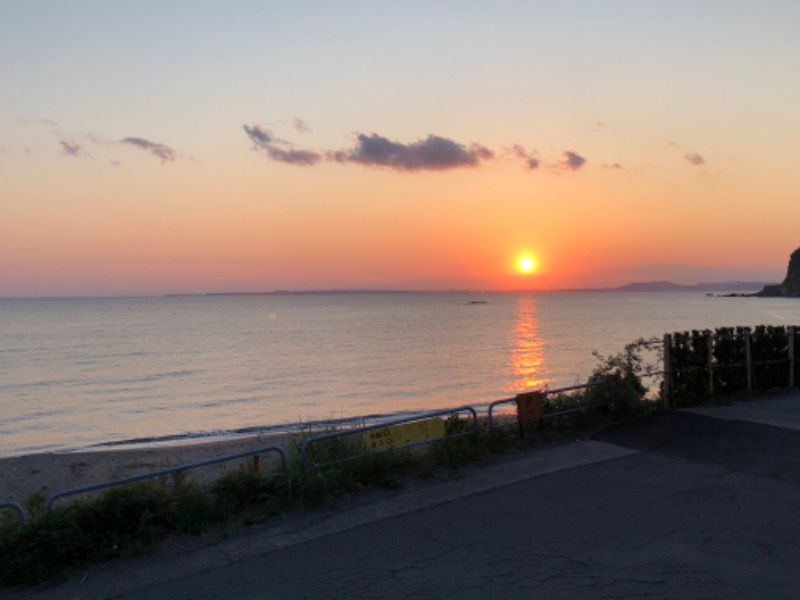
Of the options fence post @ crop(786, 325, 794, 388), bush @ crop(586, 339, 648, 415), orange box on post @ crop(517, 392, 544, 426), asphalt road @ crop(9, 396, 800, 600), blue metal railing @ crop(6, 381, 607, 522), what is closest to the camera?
asphalt road @ crop(9, 396, 800, 600)

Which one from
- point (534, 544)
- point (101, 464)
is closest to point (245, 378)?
point (101, 464)

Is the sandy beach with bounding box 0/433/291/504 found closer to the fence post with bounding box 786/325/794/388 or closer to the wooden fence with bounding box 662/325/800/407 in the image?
the wooden fence with bounding box 662/325/800/407

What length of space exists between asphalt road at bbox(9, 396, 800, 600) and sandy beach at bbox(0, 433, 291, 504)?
7.99 m

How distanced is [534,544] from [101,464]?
1657cm

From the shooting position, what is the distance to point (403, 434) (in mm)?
9492

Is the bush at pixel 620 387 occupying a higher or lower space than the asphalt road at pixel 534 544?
higher

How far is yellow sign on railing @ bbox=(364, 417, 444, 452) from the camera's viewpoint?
9.16 m

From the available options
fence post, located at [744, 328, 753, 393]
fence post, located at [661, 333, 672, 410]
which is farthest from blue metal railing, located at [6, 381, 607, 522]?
fence post, located at [744, 328, 753, 393]

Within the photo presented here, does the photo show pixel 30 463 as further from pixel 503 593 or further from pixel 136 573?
pixel 503 593

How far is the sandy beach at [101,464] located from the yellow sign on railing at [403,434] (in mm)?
6136

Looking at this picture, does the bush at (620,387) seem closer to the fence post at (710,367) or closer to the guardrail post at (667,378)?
the guardrail post at (667,378)

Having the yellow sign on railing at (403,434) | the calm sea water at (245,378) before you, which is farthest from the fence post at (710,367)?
the calm sea water at (245,378)

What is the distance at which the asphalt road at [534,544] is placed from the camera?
5.48m

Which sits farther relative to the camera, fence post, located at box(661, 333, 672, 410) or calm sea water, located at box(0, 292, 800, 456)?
calm sea water, located at box(0, 292, 800, 456)
